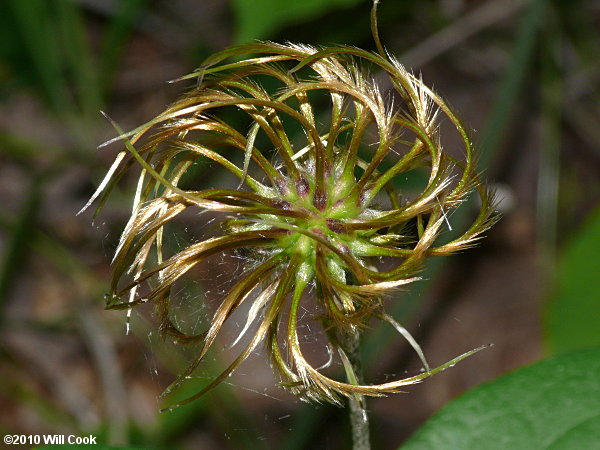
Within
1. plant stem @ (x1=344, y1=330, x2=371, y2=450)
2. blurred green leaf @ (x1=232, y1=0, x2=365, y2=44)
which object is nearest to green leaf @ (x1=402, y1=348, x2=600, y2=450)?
plant stem @ (x1=344, y1=330, x2=371, y2=450)

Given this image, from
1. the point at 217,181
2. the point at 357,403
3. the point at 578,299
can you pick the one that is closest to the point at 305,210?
the point at 357,403

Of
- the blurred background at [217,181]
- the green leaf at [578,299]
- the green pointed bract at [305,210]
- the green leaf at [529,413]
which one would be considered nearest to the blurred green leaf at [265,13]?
the blurred background at [217,181]

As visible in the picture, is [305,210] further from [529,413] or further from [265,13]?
[265,13]

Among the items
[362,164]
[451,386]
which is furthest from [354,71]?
[451,386]

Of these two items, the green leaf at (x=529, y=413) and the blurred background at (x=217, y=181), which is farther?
the blurred background at (x=217, y=181)

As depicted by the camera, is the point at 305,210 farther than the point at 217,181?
No

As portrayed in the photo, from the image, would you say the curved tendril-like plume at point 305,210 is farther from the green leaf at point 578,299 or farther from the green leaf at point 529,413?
the green leaf at point 578,299
